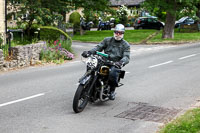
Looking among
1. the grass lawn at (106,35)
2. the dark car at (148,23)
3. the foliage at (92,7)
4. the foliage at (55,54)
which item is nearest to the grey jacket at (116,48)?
the foliage at (55,54)

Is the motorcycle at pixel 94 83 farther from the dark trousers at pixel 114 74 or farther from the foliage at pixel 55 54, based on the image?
the foliage at pixel 55 54

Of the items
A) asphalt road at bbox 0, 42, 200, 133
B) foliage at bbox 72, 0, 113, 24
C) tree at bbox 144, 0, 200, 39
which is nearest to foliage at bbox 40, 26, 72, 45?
asphalt road at bbox 0, 42, 200, 133

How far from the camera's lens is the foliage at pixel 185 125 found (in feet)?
21.2

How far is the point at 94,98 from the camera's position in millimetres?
8734

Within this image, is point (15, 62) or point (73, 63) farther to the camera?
point (73, 63)

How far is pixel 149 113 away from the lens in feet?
27.4

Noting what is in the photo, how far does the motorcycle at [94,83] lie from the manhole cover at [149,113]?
724 mm

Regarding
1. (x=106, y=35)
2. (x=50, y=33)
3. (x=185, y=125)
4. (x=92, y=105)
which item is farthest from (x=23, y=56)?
(x=106, y=35)

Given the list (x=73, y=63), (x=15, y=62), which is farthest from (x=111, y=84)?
(x=73, y=63)

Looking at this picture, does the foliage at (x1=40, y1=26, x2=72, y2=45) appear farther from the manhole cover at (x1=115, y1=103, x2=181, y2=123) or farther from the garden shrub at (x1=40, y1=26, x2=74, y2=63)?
the manhole cover at (x1=115, y1=103, x2=181, y2=123)

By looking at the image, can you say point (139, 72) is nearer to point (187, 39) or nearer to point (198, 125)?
point (198, 125)

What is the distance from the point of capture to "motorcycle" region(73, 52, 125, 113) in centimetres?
811

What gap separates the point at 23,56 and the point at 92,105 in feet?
25.5

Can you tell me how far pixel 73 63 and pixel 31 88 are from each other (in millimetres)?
6492
